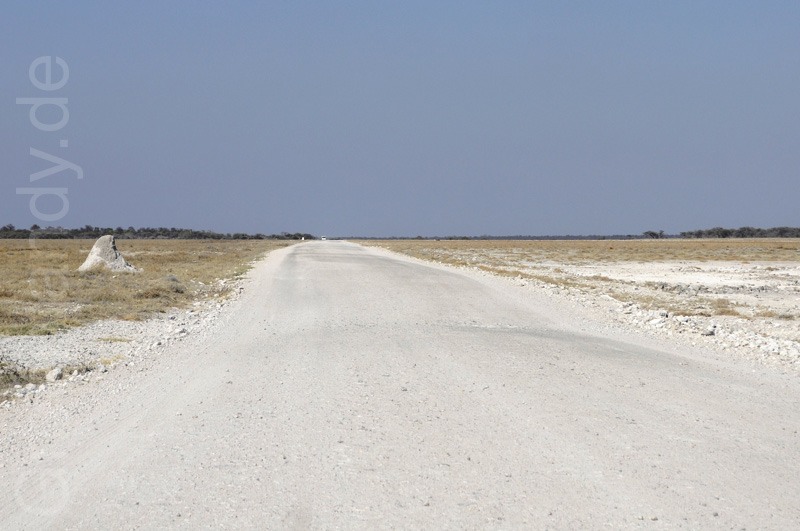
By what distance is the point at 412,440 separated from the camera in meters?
6.46

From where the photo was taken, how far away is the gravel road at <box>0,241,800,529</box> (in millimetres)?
4973

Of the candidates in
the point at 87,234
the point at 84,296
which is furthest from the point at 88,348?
the point at 87,234

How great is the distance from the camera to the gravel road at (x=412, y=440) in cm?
497

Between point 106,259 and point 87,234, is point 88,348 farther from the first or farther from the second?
point 87,234

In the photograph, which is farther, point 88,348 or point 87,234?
point 87,234

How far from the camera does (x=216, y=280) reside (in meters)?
28.4

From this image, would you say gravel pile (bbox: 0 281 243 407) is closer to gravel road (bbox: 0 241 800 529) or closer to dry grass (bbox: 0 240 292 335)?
gravel road (bbox: 0 241 800 529)

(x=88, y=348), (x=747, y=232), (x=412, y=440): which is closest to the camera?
(x=412, y=440)

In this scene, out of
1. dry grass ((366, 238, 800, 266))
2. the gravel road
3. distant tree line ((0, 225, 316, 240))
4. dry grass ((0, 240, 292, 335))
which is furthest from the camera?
distant tree line ((0, 225, 316, 240))

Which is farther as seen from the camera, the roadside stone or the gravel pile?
the roadside stone

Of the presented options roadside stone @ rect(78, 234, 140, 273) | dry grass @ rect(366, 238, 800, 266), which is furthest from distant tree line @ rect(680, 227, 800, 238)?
roadside stone @ rect(78, 234, 140, 273)

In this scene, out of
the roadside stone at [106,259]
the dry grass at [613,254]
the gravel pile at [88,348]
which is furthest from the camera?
the dry grass at [613,254]

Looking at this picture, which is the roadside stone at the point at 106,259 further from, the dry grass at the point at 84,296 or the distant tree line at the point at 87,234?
the distant tree line at the point at 87,234

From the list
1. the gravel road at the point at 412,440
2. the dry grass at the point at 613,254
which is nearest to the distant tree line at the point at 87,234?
the dry grass at the point at 613,254
